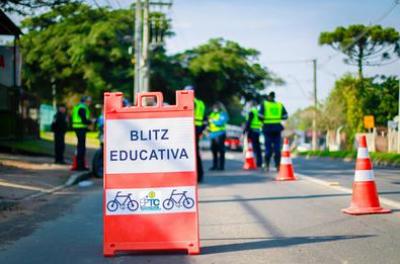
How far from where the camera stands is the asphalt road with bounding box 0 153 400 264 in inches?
254

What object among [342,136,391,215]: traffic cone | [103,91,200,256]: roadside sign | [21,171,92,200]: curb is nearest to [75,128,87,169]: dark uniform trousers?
[21,171,92,200]: curb

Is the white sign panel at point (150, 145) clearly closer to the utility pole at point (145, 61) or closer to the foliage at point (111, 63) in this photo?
the utility pole at point (145, 61)

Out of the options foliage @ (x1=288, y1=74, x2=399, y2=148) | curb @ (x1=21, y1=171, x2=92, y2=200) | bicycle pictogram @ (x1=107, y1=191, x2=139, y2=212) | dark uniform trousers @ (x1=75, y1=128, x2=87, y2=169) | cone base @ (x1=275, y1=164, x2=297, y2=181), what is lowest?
curb @ (x1=21, y1=171, x2=92, y2=200)

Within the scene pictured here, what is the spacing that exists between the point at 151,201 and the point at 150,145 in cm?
54

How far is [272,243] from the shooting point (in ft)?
23.1

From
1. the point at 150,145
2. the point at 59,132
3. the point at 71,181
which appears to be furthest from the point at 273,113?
the point at 150,145

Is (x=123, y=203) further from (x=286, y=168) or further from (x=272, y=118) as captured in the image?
(x=272, y=118)

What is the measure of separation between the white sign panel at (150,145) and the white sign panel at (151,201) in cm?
20

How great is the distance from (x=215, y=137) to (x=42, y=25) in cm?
3599

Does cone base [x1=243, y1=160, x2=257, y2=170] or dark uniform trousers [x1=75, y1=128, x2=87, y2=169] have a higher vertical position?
dark uniform trousers [x1=75, y1=128, x2=87, y2=169]

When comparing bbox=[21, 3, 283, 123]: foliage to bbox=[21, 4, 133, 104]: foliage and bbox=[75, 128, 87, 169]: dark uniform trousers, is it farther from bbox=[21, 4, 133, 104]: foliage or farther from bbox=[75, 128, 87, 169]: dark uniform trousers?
bbox=[75, 128, 87, 169]: dark uniform trousers

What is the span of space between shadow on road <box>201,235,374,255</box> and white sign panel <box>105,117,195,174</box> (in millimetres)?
859

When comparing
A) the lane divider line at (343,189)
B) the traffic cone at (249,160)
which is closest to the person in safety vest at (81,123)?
the traffic cone at (249,160)

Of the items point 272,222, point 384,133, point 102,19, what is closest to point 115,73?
point 102,19
